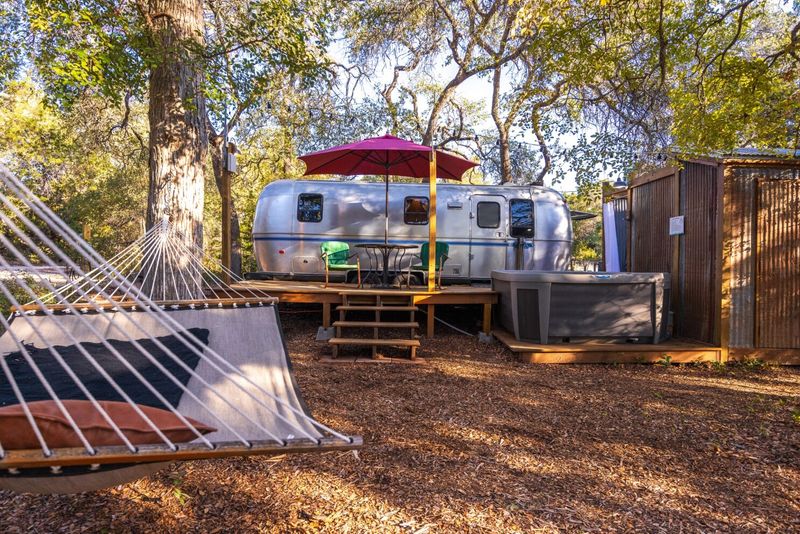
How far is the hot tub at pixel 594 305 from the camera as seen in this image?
530cm

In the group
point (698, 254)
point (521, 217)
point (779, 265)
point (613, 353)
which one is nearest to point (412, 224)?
point (521, 217)

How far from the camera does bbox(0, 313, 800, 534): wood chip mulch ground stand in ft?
7.29

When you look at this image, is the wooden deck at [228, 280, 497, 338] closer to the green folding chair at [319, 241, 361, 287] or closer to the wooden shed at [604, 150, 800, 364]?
the green folding chair at [319, 241, 361, 287]

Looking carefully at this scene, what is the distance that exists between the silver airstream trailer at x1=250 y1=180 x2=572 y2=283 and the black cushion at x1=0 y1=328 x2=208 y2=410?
437 cm

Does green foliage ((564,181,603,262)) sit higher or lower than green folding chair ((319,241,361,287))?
higher

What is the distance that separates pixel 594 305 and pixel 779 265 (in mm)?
1903

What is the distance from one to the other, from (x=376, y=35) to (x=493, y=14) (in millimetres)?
2783

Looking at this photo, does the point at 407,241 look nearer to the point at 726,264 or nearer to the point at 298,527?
the point at 726,264

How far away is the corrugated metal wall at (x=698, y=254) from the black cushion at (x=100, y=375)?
499 cm

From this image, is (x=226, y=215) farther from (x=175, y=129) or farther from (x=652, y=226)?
(x=652, y=226)

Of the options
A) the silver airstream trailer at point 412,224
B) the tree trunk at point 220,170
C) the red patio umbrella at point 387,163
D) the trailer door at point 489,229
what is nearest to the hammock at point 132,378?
the red patio umbrella at point 387,163

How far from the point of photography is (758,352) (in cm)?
527

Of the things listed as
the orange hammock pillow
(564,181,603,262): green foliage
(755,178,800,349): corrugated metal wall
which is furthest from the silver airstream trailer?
(564,181,603,262): green foliage

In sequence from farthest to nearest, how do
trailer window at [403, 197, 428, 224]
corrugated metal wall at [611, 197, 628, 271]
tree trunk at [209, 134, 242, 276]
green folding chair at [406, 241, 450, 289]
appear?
tree trunk at [209, 134, 242, 276] < trailer window at [403, 197, 428, 224] < corrugated metal wall at [611, 197, 628, 271] < green folding chair at [406, 241, 450, 289]
